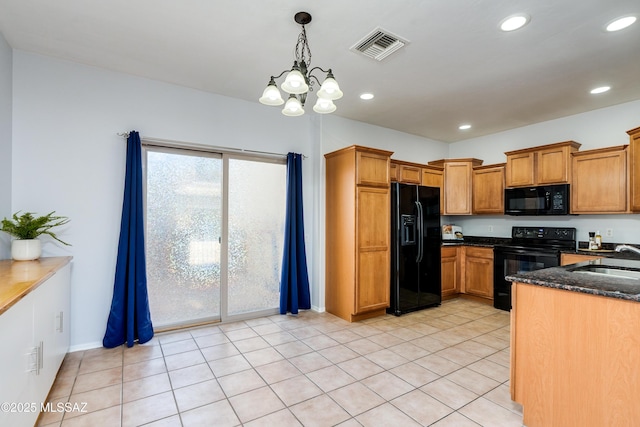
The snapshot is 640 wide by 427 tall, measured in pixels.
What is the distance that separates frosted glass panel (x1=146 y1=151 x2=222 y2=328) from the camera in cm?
343

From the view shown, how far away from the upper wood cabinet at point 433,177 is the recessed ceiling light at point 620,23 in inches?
107

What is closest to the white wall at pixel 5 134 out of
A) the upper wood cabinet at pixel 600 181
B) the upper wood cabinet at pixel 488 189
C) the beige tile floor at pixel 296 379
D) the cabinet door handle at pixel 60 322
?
the cabinet door handle at pixel 60 322

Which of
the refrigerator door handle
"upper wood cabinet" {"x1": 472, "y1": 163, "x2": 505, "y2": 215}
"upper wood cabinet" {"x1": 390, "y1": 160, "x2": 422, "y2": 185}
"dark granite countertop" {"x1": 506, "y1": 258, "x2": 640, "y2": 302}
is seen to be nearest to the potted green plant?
"dark granite countertop" {"x1": 506, "y1": 258, "x2": 640, "y2": 302}

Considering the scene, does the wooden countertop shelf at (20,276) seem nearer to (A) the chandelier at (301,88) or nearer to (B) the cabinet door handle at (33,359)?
(B) the cabinet door handle at (33,359)

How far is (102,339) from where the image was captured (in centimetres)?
310

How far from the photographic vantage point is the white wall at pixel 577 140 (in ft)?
12.6

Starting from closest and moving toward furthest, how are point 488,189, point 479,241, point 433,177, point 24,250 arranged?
point 24,250 < point 488,189 < point 433,177 < point 479,241

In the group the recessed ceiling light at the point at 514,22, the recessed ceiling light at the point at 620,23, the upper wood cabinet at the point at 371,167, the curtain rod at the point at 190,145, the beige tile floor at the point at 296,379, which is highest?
the recessed ceiling light at the point at 514,22

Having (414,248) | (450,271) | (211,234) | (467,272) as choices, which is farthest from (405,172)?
(211,234)

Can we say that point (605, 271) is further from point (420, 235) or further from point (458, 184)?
point (458, 184)

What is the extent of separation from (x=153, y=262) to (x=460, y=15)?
3.70m

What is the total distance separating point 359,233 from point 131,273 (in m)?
2.57

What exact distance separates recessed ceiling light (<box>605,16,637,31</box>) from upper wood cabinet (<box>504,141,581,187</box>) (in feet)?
6.55

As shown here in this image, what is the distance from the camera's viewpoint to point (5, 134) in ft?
8.58
